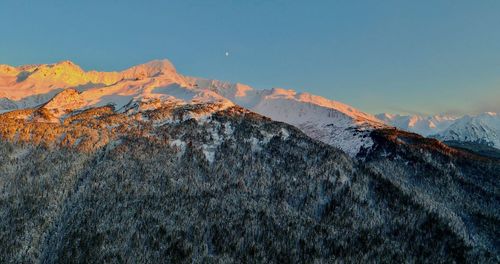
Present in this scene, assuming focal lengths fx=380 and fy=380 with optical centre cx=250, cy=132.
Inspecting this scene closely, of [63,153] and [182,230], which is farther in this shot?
[63,153]

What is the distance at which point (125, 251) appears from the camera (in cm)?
14250

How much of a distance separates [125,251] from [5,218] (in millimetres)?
53902

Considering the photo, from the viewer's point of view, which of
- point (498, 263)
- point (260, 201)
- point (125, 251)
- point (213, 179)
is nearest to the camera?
point (125, 251)

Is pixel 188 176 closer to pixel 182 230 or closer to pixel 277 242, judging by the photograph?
pixel 182 230

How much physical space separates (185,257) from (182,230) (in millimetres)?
14535

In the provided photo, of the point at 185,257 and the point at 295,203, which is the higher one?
the point at 295,203

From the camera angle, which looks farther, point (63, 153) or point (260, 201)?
point (63, 153)

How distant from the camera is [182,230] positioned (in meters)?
157

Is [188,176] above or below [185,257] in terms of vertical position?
above

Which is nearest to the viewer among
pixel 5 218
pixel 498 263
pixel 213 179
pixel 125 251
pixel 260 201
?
pixel 125 251

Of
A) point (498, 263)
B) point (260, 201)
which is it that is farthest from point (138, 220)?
point (498, 263)

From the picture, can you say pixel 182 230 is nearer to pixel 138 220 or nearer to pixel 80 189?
pixel 138 220

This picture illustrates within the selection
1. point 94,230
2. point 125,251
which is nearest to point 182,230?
point 125,251

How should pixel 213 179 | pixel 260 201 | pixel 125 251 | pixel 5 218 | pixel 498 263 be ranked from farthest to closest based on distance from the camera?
pixel 213 179, pixel 260 201, pixel 498 263, pixel 5 218, pixel 125 251
